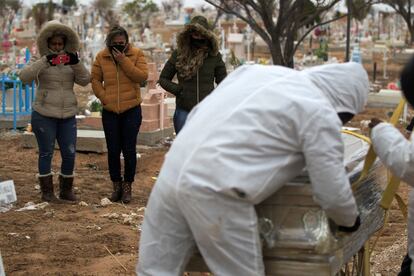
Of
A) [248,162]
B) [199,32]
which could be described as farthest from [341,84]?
[199,32]

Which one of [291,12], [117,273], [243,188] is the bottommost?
[117,273]

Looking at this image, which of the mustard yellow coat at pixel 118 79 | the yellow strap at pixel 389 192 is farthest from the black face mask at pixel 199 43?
the yellow strap at pixel 389 192

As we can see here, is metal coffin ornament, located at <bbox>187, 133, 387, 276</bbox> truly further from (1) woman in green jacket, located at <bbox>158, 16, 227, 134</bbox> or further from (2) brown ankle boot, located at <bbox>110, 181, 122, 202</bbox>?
(2) brown ankle boot, located at <bbox>110, 181, 122, 202</bbox>

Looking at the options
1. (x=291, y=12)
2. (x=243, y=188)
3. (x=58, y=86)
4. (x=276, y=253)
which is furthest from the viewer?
(x=291, y=12)

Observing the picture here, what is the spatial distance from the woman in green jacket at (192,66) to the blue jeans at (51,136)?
89 centimetres

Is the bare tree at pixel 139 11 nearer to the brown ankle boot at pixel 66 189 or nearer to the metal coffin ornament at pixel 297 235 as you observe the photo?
the brown ankle boot at pixel 66 189

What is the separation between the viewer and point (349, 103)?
2.90m

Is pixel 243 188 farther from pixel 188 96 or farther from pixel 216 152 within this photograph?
pixel 188 96

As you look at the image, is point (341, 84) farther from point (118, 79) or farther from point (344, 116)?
point (118, 79)

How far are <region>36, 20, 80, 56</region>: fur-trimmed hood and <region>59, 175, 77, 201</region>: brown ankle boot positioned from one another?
43.8 inches

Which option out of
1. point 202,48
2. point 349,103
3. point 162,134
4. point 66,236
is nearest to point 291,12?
point 162,134

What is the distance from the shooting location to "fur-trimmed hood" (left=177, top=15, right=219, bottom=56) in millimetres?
6109

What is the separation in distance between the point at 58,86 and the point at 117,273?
2.11 m

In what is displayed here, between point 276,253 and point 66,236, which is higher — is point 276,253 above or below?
above
